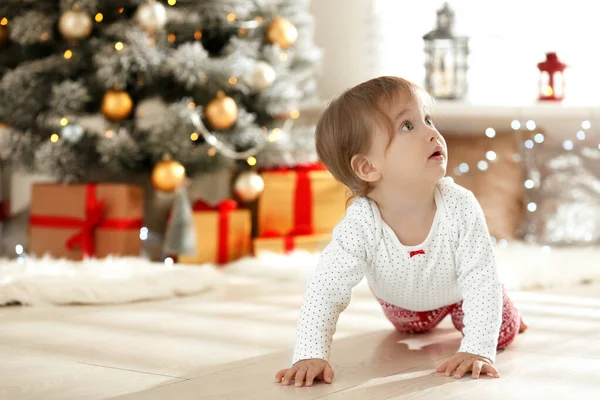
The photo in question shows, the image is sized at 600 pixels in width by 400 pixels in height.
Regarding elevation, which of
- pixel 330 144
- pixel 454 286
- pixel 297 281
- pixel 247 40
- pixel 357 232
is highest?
pixel 247 40

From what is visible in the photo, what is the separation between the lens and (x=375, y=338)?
187 centimetres

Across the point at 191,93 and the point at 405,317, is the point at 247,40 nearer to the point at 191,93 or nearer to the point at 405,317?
the point at 191,93

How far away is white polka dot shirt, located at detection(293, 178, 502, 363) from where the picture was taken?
5.05 feet

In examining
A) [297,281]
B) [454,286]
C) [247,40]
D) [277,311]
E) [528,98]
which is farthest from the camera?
[528,98]

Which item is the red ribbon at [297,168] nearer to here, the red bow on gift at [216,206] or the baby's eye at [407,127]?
the red bow on gift at [216,206]

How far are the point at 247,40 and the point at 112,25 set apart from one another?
52cm

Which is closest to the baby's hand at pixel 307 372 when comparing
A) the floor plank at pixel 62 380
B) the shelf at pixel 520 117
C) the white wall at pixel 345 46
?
the floor plank at pixel 62 380

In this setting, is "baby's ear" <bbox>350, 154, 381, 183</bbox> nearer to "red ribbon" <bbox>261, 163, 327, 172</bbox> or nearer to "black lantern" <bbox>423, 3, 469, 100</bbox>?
"red ribbon" <bbox>261, 163, 327, 172</bbox>

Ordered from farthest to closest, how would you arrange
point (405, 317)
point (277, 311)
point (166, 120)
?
point (166, 120)
point (277, 311)
point (405, 317)

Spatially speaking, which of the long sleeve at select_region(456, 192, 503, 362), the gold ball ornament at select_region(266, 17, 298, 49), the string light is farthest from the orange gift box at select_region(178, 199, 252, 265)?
the long sleeve at select_region(456, 192, 503, 362)

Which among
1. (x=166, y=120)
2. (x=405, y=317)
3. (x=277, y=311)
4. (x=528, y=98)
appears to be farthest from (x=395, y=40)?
(x=405, y=317)

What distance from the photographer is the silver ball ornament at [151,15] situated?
10.0ft

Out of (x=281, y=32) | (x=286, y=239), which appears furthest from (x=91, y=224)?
(x=281, y=32)

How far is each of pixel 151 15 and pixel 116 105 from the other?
317 millimetres
